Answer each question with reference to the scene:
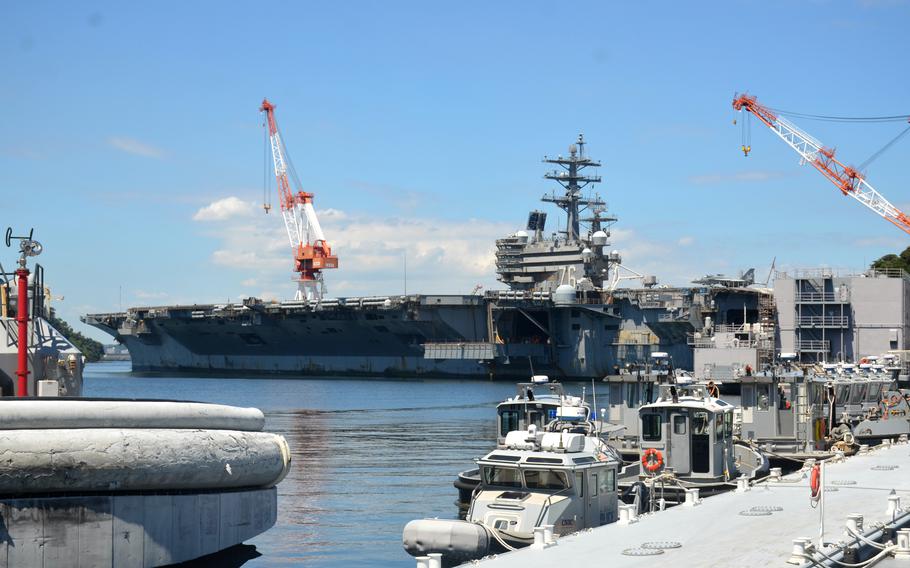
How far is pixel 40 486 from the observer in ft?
37.0

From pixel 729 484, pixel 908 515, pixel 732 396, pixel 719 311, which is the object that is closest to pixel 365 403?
pixel 719 311

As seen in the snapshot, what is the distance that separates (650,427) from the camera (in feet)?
75.8

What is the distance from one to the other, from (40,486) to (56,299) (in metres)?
6.50

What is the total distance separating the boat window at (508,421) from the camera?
2756 centimetres

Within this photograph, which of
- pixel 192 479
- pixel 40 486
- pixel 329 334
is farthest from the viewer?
pixel 329 334

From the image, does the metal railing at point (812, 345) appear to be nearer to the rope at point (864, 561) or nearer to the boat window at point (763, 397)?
the boat window at point (763, 397)

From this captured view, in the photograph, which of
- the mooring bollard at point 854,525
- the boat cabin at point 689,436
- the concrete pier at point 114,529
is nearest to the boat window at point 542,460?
the mooring bollard at point 854,525

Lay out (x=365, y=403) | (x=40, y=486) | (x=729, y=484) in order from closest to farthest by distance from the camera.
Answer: (x=40, y=486), (x=729, y=484), (x=365, y=403)

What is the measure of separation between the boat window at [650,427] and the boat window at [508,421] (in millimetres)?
4964

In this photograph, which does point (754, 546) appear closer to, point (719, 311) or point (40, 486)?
point (40, 486)

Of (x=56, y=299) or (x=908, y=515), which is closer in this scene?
(x=908, y=515)

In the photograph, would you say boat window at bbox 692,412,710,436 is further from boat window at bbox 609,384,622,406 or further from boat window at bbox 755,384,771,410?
boat window at bbox 755,384,771,410

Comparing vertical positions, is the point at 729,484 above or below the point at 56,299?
below

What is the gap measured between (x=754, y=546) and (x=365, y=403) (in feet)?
176
